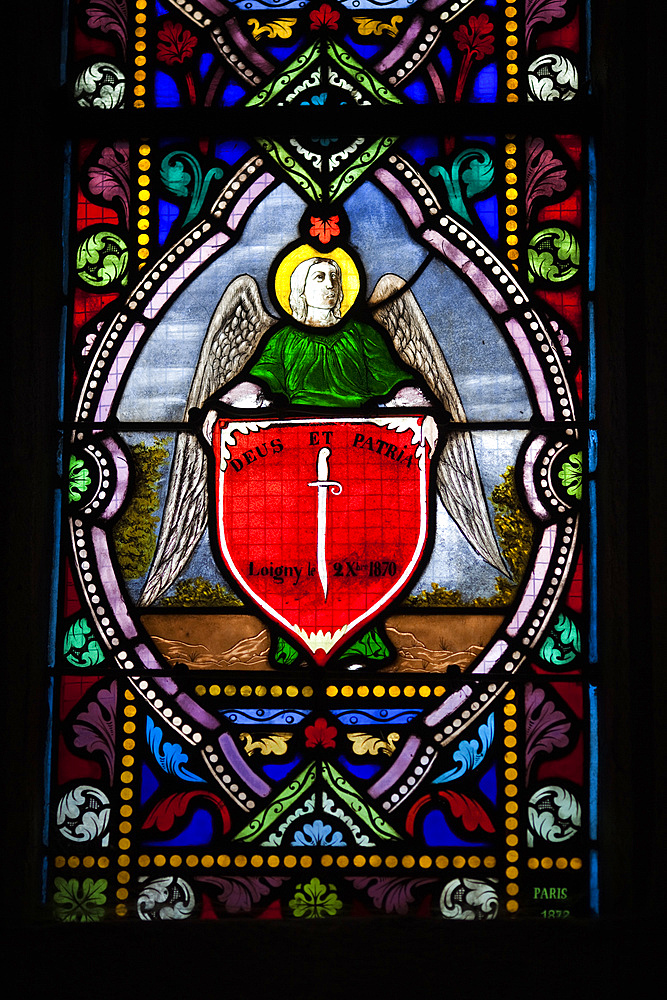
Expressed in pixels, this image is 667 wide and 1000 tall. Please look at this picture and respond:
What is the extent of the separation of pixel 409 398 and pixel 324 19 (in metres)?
1.13

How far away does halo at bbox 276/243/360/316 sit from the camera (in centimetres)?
309

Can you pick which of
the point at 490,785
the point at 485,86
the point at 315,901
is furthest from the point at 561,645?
the point at 485,86

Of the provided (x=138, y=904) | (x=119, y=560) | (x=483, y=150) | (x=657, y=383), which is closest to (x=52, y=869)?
(x=138, y=904)

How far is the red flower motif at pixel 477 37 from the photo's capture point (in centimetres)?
319

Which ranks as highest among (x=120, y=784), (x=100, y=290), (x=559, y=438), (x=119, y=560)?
Answer: (x=100, y=290)

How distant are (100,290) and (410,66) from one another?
107 cm

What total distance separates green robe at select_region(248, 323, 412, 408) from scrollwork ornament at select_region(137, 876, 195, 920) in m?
1.27

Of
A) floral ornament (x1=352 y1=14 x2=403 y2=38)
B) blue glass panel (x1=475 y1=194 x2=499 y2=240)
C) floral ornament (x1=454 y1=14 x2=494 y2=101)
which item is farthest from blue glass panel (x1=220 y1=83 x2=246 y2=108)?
blue glass panel (x1=475 y1=194 x2=499 y2=240)

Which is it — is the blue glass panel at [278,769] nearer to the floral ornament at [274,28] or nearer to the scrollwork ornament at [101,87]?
the scrollwork ornament at [101,87]

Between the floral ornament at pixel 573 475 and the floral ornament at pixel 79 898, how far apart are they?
1.55 metres

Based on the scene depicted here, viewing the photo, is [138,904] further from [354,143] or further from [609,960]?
[354,143]

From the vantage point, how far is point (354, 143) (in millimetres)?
3162

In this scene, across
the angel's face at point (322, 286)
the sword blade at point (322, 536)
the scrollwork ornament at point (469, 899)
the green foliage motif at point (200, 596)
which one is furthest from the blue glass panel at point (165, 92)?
the scrollwork ornament at point (469, 899)

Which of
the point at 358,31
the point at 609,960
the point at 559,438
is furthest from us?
the point at 358,31
